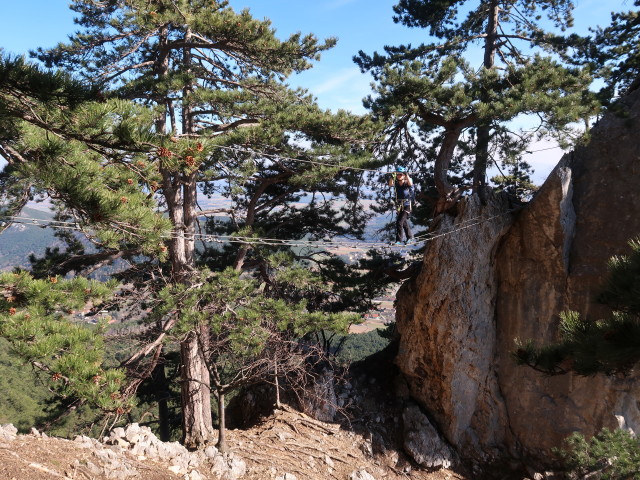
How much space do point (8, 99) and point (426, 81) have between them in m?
6.29

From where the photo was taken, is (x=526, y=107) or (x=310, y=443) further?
(x=310, y=443)

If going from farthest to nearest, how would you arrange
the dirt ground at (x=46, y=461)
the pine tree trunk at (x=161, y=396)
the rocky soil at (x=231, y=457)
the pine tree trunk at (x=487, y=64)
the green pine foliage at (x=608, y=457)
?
the pine tree trunk at (x=161, y=396) < the pine tree trunk at (x=487, y=64) < the green pine foliage at (x=608, y=457) < the rocky soil at (x=231, y=457) < the dirt ground at (x=46, y=461)

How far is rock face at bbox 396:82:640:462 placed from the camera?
7.31 m

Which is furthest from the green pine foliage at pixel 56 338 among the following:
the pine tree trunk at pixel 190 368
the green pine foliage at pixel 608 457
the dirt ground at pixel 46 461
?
the green pine foliage at pixel 608 457

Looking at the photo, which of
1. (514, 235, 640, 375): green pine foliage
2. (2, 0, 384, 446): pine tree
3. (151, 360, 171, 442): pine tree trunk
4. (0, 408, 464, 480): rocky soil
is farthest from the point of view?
(151, 360, 171, 442): pine tree trunk

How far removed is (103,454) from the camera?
452 centimetres

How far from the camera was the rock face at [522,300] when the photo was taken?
7.31 meters

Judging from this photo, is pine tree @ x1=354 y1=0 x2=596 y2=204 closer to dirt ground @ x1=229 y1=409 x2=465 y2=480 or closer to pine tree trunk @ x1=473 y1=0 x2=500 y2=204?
pine tree trunk @ x1=473 y1=0 x2=500 y2=204

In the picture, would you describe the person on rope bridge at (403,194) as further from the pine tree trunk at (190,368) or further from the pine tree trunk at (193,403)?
the pine tree trunk at (193,403)

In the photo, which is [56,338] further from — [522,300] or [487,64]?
[487,64]

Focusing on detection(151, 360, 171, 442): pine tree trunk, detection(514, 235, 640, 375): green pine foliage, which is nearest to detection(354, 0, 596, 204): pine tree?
detection(514, 235, 640, 375): green pine foliage

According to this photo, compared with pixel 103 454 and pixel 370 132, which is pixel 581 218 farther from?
pixel 103 454

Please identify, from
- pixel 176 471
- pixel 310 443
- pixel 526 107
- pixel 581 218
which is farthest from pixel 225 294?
pixel 581 218

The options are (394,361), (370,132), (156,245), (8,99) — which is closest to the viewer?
(8,99)
